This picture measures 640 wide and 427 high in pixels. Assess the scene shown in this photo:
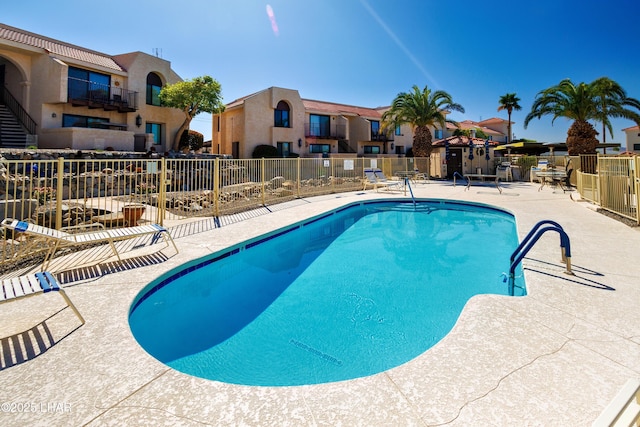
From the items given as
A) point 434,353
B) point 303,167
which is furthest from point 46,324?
point 303,167

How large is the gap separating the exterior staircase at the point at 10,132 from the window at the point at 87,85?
3.21 metres

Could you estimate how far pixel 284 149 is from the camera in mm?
29156

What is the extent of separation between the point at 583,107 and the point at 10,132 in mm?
33845

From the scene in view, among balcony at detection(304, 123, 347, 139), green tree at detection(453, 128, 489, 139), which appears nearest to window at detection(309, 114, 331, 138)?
balcony at detection(304, 123, 347, 139)

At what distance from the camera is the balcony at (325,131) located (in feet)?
103

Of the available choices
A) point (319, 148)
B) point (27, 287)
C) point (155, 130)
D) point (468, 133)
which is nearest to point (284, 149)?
point (319, 148)

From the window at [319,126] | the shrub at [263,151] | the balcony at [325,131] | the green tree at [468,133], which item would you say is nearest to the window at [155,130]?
the shrub at [263,151]

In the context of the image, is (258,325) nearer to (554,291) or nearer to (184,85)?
(554,291)

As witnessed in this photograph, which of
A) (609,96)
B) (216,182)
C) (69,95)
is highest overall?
(609,96)

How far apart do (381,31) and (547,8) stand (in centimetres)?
789

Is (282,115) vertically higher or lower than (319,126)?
higher

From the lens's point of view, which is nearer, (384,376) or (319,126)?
(384,376)

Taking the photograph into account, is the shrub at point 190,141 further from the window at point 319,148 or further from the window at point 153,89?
the window at point 319,148

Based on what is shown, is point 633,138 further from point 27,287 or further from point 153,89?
point 27,287
